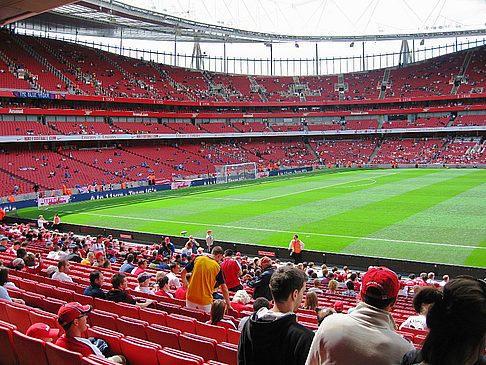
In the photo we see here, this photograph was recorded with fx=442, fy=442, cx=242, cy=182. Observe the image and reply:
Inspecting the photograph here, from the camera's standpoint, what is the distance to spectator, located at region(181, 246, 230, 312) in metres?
7.39

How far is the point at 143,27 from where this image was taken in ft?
238

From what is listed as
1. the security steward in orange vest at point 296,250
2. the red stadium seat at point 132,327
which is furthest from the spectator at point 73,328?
the security steward in orange vest at point 296,250

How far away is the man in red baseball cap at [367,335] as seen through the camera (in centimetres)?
289

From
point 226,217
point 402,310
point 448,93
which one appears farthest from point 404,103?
point 402,310

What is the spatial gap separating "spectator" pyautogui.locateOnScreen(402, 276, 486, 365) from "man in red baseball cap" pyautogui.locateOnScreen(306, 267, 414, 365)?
0.38 m

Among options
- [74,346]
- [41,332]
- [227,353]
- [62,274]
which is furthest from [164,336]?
[62,274]

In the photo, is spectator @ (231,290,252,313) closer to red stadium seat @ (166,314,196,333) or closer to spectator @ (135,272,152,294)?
red stadium seat @ (166,314,196,333)

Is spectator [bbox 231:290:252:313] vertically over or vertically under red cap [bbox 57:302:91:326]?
under

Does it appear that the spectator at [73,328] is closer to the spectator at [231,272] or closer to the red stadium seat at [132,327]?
the red stadium seat at [132,327]

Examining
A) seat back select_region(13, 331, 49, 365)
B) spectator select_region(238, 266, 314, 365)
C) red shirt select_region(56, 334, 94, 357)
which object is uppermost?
spectator select_region(238, 266, 314, 365)

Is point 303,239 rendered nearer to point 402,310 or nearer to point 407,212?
point 407,212

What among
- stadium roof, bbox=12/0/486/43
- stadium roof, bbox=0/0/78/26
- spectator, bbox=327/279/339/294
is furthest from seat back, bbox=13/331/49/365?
stadium roof, bbox=12/0/486/43

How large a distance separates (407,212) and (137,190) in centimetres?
3069

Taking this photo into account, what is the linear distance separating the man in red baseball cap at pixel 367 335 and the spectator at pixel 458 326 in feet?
1.23
